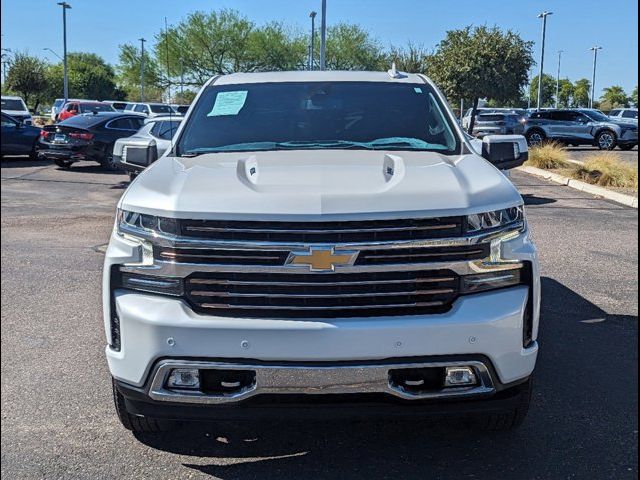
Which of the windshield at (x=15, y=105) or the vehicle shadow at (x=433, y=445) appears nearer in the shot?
the vehicle shadow at (x=433, y=445)

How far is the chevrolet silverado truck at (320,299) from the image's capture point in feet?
9.62

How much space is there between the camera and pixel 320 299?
300cm

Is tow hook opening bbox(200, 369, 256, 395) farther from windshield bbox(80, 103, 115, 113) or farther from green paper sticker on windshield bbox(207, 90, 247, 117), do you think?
windshield bbox(80, 103, 115, 113)

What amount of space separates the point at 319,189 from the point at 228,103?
5.98 feet

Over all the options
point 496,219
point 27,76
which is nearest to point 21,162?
point 496,219

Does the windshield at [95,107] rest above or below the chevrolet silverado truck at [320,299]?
above

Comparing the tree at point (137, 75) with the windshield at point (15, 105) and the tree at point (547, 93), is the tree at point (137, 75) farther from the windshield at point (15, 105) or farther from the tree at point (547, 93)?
the tree at point (547, 93)

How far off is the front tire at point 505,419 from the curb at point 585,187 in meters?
10.2

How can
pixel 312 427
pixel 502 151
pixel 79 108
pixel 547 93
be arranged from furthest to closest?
pixel 547 93, pixel 79 108, pixel 502 151, pixel 312 427

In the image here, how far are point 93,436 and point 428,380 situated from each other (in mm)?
1718

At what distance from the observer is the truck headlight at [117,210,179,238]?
3.04 meters

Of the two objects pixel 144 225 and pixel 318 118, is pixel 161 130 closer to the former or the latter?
pixel 318 118

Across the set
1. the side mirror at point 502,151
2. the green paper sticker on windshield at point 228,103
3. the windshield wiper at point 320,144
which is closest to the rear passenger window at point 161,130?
the green paper sticker on windshield at point 228,103

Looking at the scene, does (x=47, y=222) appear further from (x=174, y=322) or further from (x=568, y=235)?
(x=174, y=322)
